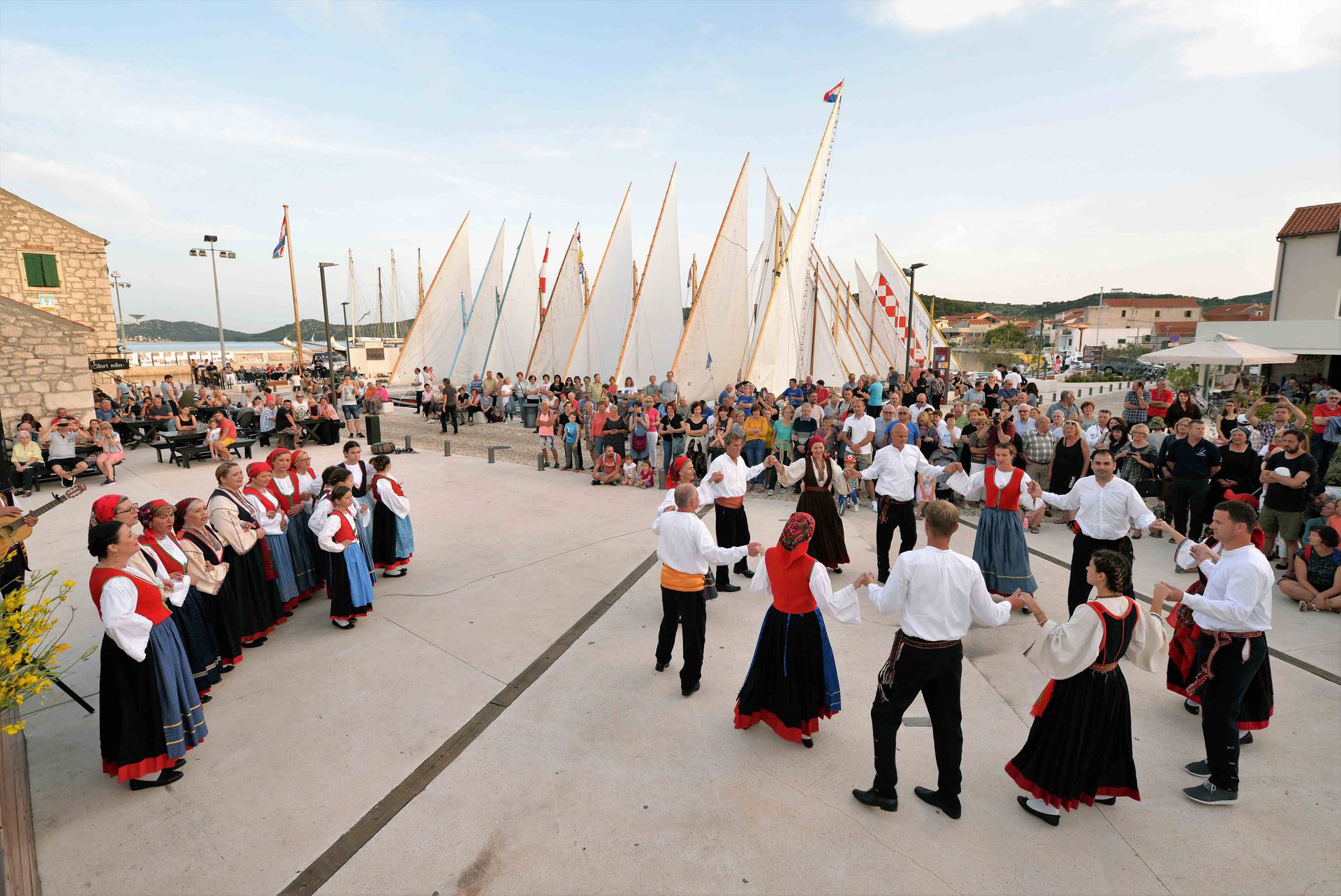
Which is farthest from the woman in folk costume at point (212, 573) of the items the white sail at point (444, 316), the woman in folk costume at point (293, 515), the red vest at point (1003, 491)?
the white sail at point (444, 316)

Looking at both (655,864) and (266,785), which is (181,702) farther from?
(655,864)

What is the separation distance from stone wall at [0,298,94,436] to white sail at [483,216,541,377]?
15468 millimetres

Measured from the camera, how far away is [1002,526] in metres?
5.85

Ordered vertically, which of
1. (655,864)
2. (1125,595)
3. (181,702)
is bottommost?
(655,864)

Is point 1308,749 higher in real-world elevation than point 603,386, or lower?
lower

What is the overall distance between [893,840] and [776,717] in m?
0.98

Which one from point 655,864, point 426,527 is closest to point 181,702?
point 655,864

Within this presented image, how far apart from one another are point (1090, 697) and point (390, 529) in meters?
6.32

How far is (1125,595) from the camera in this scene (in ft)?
11.1

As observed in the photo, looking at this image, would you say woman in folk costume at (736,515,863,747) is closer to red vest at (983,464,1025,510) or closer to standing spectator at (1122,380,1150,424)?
red vest at (983,464,1025,510)

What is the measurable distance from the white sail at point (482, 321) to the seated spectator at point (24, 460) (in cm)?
1924

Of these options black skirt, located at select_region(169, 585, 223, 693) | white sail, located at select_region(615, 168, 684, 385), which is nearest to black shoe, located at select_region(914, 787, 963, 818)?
black skirt, located at select_region(169, 585, 223, 693)

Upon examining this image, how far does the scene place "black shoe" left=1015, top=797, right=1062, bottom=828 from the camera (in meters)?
3.42

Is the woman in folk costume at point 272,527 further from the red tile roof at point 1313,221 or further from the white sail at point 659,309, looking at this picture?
the red tile roof at point 1313,221
